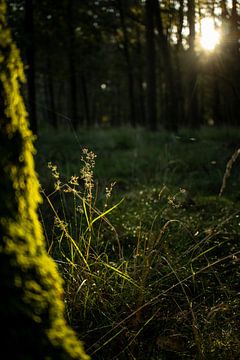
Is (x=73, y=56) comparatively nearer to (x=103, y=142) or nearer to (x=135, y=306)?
(x=103, y=142)

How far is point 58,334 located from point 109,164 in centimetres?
680

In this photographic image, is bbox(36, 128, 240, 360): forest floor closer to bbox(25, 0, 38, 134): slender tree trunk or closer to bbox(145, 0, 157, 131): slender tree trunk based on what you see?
bbox(25, 0, 38, 134): slender tree trunk

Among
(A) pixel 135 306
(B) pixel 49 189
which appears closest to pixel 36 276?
(A) pixel 135 306

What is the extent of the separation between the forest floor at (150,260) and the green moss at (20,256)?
704 millimetres

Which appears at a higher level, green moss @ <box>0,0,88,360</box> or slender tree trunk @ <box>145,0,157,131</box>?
slender tree trunk @ <box>145,0,157,131</box>

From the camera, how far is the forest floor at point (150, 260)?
2.20 metres

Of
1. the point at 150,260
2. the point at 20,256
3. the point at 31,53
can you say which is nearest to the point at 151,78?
the point at 31,53

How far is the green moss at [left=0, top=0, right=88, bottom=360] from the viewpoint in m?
1.23

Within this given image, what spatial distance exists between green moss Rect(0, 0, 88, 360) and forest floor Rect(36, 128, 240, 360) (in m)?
0.70

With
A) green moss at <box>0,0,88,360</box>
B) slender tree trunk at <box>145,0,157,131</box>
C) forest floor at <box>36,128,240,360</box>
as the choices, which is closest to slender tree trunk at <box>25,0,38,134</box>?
forest floor at <box>36,128,240,360</box>

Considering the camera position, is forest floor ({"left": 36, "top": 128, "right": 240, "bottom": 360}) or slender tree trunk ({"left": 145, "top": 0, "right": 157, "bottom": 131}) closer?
forest floor ({"left": 36, "top": 128, "right": 240, "bottom": 360})

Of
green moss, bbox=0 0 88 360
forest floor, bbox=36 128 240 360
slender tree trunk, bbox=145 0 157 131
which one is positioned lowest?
forest floor, bbox=36 128 240 360

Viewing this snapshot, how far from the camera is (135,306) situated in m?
2.42

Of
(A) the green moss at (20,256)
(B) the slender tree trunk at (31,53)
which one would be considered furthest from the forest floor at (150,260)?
(B) the slender tree trunk at (31,53)
